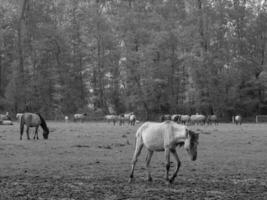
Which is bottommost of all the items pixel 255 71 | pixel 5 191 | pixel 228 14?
pixel 5 191

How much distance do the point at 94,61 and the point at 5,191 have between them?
69223 mm

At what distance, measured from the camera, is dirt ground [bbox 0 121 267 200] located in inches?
497

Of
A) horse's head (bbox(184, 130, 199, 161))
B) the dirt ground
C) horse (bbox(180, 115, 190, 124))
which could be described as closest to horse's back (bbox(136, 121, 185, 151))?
horse's head (bbox(184, 130, 199, 161))

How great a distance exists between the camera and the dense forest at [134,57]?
242 feet

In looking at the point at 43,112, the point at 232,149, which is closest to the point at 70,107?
the point at 43,112

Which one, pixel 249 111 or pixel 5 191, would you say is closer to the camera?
pixel 5 191

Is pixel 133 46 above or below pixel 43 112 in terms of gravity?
above

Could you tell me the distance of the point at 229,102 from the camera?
240ft

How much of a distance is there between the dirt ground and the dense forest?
48.8m

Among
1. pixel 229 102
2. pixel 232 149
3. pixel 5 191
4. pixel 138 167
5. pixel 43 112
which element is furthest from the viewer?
pixel 43 112

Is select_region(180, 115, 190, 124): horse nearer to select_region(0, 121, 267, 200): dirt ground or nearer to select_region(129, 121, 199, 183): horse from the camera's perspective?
select_region(0, 121, 267, 200): dirt ground

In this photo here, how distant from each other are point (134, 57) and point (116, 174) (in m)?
59.1

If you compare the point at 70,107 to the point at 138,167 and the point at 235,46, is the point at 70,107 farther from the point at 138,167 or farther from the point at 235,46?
the point at 138,167

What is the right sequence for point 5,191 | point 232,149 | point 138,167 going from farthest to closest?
point 232,149 < point 138,167 < point 5,191
